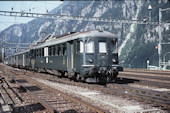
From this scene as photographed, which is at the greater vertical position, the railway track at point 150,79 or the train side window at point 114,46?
the train side window at point 114,46

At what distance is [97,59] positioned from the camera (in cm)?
1394

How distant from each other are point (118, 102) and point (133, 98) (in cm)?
106

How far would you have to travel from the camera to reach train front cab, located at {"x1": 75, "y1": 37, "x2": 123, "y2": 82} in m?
13.6

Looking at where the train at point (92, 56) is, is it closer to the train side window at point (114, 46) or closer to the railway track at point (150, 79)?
the train side window at point (114, 46)

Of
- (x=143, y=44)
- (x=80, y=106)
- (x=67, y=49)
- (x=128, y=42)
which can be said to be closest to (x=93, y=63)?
(x=67, y=49)

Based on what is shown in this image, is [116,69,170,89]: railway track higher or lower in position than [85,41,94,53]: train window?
lower

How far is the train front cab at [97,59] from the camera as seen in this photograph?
44.7ft

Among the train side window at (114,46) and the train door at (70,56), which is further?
the train door at (70,56)

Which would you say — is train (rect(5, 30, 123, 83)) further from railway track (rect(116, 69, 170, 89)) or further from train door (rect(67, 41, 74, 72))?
railway track (rect(116, 69, 170, 89))

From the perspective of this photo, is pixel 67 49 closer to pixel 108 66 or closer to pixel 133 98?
pixel 108 66

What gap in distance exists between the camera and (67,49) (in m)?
15.9

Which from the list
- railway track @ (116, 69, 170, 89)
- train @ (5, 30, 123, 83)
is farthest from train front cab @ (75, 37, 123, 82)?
railway track @ (116, 69, 170, 89)

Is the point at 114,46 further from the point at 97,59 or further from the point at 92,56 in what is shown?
the point at 92,56

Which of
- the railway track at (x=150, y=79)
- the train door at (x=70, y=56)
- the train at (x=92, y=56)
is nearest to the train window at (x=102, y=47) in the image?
the train at (x=92, y=56)
